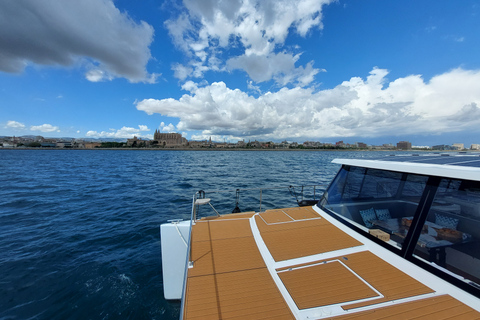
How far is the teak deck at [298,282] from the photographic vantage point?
2.45m

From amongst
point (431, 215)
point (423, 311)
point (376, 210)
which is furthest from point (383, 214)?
point (423, 311)

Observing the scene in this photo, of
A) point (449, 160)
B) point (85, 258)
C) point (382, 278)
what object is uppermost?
point (449, 160)

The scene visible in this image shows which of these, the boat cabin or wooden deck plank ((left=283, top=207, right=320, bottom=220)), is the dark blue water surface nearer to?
wooden deck plank ((left=283, top=207, right=320, bottom=220))

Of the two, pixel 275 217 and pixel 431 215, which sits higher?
pixel 431 215

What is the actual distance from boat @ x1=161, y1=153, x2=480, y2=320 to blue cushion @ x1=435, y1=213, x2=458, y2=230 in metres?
0.02

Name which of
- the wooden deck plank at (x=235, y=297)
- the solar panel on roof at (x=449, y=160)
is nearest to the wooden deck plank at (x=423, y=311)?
the wooden deck plank at (x=235, y=297)

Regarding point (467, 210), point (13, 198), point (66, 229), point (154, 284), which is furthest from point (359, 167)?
point (13, 198)

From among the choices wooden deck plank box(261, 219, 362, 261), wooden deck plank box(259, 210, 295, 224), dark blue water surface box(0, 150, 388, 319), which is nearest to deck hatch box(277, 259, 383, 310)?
wooden deck plank box(261, 219, 362, 261)

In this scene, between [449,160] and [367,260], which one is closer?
[367,260]

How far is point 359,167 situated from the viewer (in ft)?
15.9

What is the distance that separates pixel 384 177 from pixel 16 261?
1125cm

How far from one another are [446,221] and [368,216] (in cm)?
134

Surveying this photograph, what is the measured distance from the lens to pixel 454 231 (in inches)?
117

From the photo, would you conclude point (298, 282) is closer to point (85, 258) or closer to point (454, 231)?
point (454, 231)
